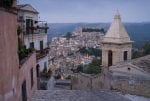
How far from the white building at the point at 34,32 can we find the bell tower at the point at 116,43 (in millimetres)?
7578

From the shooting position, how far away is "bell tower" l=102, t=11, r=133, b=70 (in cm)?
2880

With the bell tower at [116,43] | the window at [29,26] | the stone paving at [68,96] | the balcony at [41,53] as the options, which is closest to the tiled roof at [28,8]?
the window at [29,26]

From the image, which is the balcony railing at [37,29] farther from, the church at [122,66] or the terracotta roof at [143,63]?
the terracotta roof at [143,63]

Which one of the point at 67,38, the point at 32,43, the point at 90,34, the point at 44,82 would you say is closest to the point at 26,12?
the point at 32,43

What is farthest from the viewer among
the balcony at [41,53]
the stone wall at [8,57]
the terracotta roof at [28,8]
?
the balcony at [41,53]

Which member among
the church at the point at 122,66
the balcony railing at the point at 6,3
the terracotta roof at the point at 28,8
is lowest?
the church at the point at 122,66

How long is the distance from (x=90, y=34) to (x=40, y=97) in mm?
94395

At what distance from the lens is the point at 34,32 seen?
67.7 feet

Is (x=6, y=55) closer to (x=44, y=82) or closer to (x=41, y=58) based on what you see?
(x=44, y=82)

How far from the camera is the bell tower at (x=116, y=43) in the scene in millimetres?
28797

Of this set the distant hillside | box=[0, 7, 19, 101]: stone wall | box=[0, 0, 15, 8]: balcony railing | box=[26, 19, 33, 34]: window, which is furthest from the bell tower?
the distant hillside

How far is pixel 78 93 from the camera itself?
13.6 meters

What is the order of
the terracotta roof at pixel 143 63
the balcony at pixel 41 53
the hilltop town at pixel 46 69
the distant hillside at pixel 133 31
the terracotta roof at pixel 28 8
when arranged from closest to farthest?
the hilltop town at pixel 46 69 < the terracotta roof at pixel 28 8 < the balcony at pixel 41 53 < the terracotta roof at pixel 143 63 < the distant hillside at pixel 133 31

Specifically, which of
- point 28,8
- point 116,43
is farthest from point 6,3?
point 116,43
